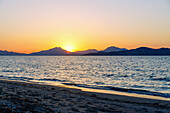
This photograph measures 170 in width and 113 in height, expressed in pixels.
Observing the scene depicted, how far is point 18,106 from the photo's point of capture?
1038cm

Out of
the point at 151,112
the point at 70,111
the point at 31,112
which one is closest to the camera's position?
the point at 31,112

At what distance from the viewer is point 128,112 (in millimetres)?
10258

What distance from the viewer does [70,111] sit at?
995 cm

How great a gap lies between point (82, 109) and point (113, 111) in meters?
1.87

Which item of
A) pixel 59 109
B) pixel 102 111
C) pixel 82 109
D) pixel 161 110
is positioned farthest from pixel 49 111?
pixel 161 110

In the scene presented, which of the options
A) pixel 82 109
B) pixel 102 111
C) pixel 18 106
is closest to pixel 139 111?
pixel 102 111

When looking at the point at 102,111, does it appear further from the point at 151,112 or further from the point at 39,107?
the point at 39,107

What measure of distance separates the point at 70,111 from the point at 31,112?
7.09 ft

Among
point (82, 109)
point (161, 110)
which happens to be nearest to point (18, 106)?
point (82, 109)

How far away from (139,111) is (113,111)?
1.77m

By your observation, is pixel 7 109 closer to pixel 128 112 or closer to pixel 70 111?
pixel 70 111

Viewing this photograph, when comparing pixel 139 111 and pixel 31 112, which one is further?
pixel 139 111

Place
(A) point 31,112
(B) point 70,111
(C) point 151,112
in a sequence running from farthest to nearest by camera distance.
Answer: (C) point 151,112, (B) point 70,111, (A) point 31,112

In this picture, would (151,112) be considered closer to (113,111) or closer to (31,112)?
(113,111)
